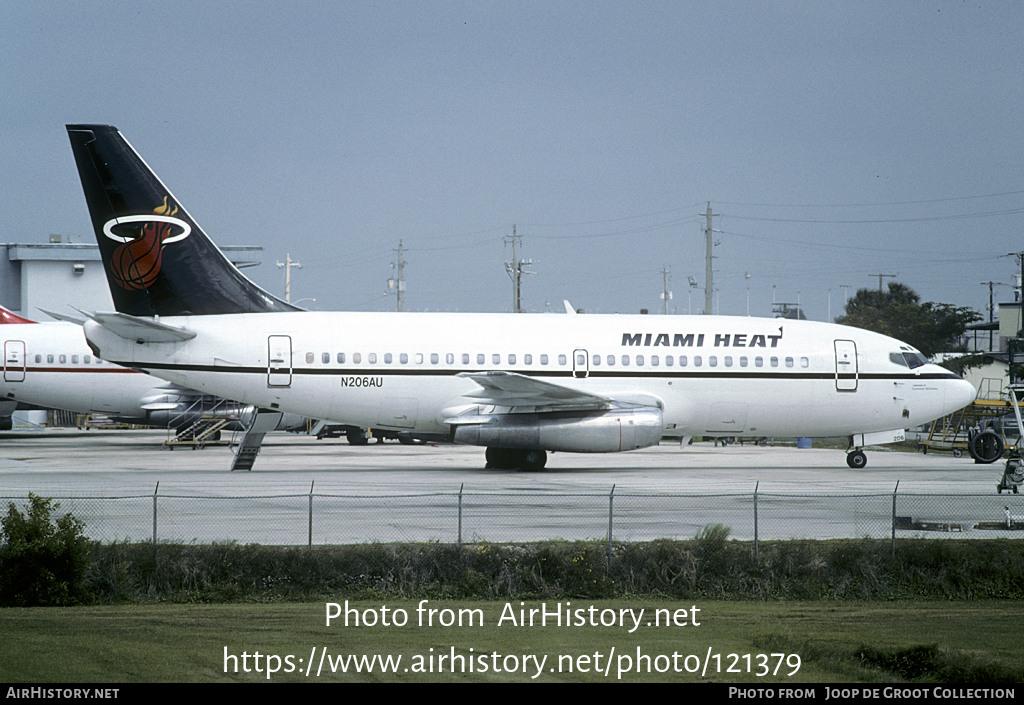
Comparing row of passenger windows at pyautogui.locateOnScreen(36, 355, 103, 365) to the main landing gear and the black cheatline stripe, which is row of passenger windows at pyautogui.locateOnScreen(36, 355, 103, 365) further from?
the main landing gear

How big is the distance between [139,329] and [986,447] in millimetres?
25699

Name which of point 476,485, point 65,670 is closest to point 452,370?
point 476,485

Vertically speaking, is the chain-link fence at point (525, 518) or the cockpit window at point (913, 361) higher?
the cockpit window at point (913, 361)

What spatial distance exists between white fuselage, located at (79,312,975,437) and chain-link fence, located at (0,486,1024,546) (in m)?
6.57

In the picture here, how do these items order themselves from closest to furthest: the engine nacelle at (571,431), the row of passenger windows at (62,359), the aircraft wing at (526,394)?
the aircraft wing at (526,394) < the engine nacelle at (571,431) < the row of passenger windows at (62,359)

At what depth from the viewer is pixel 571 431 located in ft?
85.2

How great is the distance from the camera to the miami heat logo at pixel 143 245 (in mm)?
25859

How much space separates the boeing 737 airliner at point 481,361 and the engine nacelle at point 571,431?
0.04m

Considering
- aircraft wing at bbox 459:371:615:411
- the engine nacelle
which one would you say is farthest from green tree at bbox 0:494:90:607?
the engine nacelle

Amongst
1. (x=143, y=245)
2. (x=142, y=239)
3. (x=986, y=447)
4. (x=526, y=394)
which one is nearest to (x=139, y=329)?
(x=143, y=245)

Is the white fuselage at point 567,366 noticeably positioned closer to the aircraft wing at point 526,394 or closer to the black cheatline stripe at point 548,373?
the black cheatline stripe at point 548,373

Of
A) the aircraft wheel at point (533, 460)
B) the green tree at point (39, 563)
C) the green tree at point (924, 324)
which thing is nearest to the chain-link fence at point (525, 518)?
the green tree at point (39, 563)

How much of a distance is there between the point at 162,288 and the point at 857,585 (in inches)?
736

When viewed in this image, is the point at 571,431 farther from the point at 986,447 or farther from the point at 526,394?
the point at 986,447
